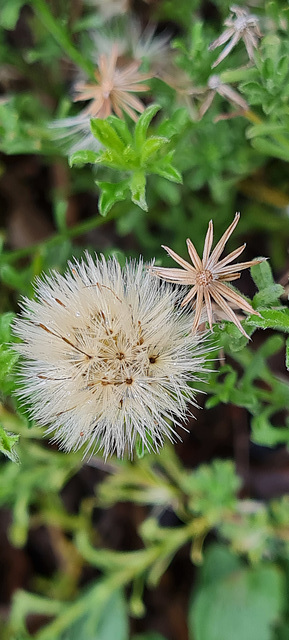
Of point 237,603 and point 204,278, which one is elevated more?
point 204,278

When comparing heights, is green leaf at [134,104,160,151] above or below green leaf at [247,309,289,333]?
above

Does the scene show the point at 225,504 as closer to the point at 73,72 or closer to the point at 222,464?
the point at 222,464

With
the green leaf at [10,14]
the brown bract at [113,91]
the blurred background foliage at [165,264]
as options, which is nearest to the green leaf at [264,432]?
the blurred background foliage at [165,264]

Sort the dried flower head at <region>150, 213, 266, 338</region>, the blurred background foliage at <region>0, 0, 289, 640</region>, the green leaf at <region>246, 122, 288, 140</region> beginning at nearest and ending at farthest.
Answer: the dried flower head at <region>150, 213, 266, 338</region>
the green leaf at <region>246, 122, 288, 140</region>
the blurred background foliage at <region>0, 0, 289, 640</region>

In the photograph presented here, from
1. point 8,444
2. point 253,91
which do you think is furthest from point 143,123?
point 8,444

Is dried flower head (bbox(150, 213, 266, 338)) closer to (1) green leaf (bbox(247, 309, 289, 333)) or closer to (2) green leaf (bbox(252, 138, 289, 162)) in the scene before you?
(1) green leaf (bbox(247, 309, 289, 333))

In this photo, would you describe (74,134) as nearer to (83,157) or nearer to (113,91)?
(113,91)

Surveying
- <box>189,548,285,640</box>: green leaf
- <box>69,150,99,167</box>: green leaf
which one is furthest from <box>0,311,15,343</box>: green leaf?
<box>189,548,285,640</box>: green leaf
